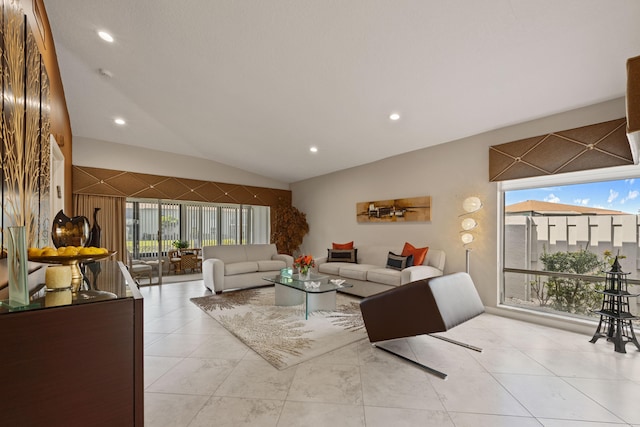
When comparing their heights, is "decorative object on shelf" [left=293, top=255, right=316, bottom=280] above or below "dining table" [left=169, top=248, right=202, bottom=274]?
above

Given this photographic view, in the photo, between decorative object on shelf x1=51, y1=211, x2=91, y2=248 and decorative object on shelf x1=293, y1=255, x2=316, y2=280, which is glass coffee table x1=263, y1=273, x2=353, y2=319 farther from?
decorative object on shelf x1=51, y1=211, x2=91, y2=248

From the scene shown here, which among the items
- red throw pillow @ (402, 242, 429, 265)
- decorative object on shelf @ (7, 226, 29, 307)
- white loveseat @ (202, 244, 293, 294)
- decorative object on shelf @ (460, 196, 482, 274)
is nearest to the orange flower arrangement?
white loveseat @ (202, 244, 293, 294)

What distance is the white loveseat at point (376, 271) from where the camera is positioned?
438 cm

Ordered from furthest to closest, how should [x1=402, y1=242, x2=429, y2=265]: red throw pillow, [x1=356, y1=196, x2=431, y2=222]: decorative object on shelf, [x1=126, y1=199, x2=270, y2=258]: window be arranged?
[x1=126, y1=199, x2=270, y2=258]: window → [x1=356, y1=196, x2=431, y2=222]: decorative object on shelf → [x1=402, y1=242, x2=429, y2=265]: red throw pillow

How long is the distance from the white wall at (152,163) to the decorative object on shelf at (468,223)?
5.26m

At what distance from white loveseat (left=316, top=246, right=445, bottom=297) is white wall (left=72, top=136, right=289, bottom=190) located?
3.32m

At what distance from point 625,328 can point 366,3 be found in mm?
4217

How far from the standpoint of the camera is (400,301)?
101 inches

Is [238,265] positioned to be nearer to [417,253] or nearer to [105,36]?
[417,253]

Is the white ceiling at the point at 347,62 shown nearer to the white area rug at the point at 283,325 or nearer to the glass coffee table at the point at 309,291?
the glass coffee table at the point at 309,291

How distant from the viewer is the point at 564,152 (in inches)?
138

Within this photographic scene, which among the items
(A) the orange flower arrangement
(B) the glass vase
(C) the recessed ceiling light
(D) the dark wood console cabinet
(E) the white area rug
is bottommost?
(E) the white area rug

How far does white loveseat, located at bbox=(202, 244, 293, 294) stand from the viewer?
522 centimetres

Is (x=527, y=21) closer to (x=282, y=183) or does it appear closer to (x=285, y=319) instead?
(x=285, y=319)
